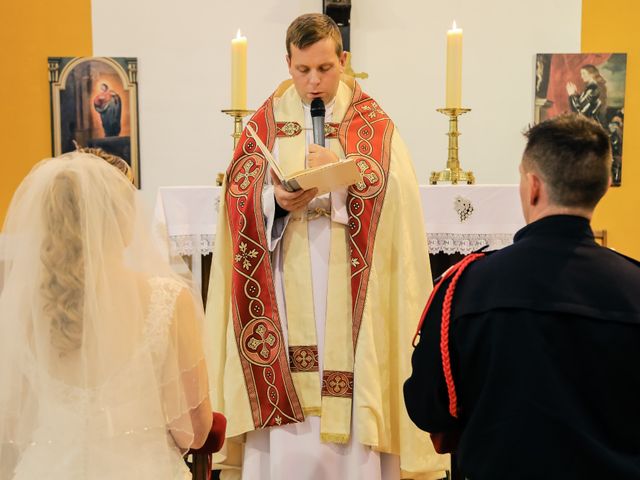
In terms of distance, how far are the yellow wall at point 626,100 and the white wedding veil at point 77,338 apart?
440 cm

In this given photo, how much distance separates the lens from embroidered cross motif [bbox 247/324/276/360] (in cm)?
301

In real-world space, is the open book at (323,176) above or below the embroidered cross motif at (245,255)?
above

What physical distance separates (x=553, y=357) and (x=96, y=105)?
439 cm

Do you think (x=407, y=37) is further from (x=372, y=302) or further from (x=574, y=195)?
(x=574, y=195)

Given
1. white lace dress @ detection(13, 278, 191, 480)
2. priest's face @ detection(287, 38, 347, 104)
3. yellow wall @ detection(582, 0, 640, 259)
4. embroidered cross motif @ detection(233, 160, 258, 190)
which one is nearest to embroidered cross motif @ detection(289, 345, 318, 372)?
embroidered cross motif @ detection(233, 160, 258, 190)

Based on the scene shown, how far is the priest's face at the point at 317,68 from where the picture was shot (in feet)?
9.87

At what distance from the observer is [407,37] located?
557cm

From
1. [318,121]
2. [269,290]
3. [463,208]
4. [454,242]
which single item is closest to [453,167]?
[463,208]

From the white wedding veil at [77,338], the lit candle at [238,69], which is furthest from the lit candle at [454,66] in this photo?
the white wedding veil at [77,338]

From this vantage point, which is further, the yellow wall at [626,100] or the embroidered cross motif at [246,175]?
the yellow wall at [626,100]

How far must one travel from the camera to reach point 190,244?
389cm

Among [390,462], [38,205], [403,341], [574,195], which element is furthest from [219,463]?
[574,195]

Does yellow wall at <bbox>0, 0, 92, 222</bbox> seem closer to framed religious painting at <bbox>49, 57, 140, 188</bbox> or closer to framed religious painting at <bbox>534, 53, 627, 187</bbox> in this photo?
framed religious painting at <bbox>49, 57, 140, 188</bbox>

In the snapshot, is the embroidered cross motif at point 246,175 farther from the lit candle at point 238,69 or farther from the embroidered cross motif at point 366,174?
the lit candle at point 238,69
